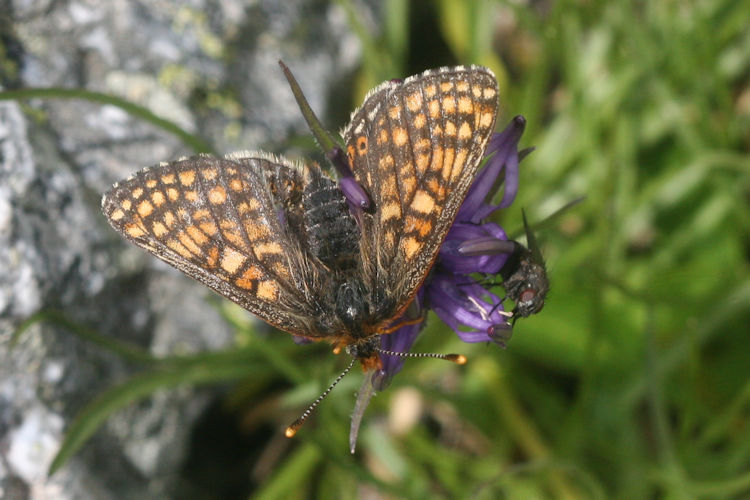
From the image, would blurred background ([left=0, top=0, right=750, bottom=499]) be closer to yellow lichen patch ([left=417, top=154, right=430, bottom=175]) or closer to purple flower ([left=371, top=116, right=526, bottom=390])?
purple flower ([left=371, top=116, right=526, bottom=390])

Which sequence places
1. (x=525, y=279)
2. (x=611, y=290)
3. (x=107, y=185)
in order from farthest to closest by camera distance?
(x=611, y=290), (x=107, y=185), (x=525, y=279)

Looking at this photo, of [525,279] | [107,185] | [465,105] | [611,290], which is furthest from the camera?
[611,290]

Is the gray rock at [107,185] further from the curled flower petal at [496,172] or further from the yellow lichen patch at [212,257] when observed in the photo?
the curled flower petal at [496,172]

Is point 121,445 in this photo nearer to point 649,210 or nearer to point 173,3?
point 173,3

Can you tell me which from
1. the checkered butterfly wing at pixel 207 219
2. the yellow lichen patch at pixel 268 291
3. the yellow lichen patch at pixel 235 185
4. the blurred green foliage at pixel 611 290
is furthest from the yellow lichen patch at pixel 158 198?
the blurred green foliage at pixel 611 290

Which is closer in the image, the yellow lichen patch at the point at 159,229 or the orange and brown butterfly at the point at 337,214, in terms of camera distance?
the orange and brown butterfly at the point at 337,214

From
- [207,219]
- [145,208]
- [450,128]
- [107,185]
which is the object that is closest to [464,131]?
[450,128]

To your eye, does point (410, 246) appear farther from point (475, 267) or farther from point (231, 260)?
point (231, 260)

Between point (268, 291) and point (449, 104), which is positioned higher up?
point (449, 104)

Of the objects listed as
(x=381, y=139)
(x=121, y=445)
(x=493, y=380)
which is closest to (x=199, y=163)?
(x=381, y=139)
